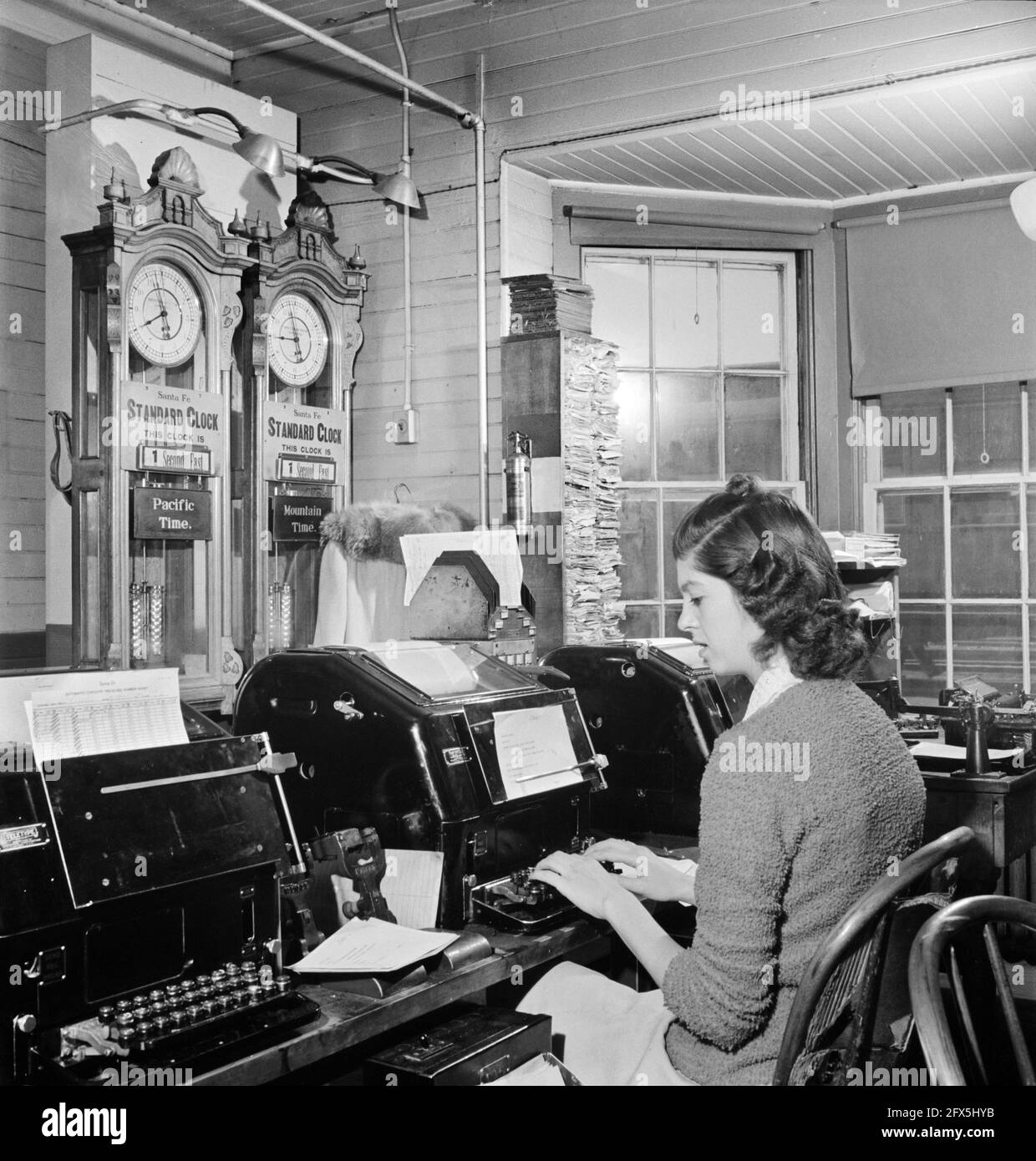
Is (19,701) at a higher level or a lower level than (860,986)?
higher

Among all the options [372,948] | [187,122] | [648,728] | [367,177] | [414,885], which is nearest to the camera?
[372,948]

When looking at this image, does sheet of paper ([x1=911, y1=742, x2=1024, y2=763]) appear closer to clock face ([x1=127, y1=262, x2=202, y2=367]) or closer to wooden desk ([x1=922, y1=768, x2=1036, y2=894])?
wooden desk ([x1=922, y1=768, x2=1036, y2=894])

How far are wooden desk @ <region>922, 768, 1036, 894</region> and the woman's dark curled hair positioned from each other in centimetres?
184

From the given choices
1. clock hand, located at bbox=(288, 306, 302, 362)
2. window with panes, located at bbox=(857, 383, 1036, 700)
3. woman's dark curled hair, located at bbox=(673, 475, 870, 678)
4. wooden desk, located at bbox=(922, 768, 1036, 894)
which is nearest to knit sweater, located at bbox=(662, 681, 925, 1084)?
woman's dark curled hair, located at bbox=(673, 475, 870, 678)

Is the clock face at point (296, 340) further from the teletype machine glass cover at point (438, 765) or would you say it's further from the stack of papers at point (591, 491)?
the teletype machine glass cover at point (438, 765)

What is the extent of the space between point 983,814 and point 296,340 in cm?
295

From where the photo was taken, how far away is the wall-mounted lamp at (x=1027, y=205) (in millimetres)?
3768

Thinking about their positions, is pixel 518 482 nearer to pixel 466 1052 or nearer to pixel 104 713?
pixel 104 713

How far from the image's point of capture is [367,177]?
186 inches

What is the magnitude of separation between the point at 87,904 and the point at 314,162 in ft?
11.3

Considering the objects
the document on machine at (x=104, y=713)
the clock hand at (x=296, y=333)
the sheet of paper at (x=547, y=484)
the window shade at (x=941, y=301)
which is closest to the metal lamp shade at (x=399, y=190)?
the clock hand at (x=296, y=333)

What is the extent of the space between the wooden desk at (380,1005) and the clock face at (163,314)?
98.6 inches

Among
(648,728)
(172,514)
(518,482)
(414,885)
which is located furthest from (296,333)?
(414,885)

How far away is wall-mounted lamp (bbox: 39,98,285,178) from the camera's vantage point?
4.05 m
